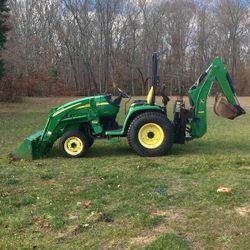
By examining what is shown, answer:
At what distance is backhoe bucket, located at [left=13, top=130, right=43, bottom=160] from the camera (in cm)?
916

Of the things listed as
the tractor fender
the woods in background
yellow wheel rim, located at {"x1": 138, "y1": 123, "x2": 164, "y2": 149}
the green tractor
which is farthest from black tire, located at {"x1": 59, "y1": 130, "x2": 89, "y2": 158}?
the woods in background

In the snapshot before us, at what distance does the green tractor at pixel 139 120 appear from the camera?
362 inches

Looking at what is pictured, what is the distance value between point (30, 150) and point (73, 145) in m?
0.85

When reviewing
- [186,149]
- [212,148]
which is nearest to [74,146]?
[186,149]

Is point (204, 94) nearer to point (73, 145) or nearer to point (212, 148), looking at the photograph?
point (212, 148)

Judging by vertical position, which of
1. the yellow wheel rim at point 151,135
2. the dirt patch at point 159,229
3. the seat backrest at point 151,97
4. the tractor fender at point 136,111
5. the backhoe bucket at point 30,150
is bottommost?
the dirt patch at point 159,229

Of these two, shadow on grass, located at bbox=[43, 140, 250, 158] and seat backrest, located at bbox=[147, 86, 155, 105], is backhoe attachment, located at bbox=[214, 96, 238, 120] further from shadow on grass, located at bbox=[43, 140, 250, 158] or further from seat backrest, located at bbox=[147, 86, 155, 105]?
seat backrest, located at bbox=[147, 86, 155, 105]

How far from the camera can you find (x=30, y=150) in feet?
30.1

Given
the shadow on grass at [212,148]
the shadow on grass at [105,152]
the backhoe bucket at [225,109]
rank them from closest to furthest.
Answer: the backhoe bucket at [225,109] → the shadow on grass at [105,152] → the shadow on grass at [212,148]

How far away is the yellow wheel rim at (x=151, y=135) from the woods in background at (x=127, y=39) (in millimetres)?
41214

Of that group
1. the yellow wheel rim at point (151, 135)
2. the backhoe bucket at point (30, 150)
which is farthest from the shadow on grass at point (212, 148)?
the backhoe bucket at point (30, 150)

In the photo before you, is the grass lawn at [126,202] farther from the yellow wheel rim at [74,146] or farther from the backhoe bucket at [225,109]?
the backhoe bucket at [225,109]

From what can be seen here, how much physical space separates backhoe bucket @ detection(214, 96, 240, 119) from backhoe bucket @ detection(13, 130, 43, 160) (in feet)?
12.1

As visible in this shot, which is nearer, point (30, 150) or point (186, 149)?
point (30, 150)
